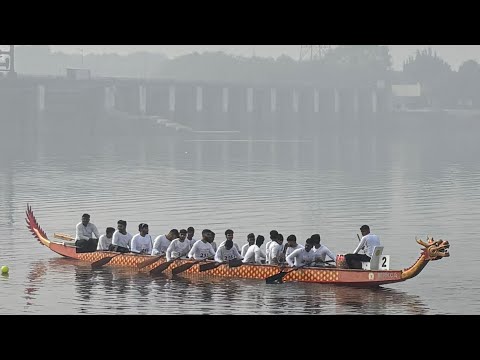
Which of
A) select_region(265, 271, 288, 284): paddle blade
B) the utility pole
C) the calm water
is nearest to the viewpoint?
the calm water

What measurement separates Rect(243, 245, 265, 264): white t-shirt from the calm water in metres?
0.82

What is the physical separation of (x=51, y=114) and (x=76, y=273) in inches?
5940

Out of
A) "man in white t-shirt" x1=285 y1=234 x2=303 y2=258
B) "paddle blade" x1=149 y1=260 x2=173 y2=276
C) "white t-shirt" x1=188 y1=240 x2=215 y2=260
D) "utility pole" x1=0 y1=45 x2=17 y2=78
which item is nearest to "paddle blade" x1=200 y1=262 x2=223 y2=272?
"white t-shirt" x1=188 y1=240 x2=215 y2=260

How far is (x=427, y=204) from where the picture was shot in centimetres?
7969

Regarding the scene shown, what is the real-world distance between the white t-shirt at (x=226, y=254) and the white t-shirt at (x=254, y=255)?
61 cm

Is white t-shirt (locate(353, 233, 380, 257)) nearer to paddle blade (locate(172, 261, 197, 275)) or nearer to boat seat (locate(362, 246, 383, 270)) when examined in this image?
boat seat (locate(362, 246, 383, 270))

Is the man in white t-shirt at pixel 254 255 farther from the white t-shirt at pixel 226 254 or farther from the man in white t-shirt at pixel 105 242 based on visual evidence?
the man in white t-shirt at pixel 105 242

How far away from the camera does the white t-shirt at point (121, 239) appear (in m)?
46.5

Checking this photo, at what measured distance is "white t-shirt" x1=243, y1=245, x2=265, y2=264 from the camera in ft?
140

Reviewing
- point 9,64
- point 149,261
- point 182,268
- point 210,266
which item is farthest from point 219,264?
point 9,64

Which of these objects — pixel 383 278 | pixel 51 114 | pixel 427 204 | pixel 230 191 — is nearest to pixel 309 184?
pixel 230 191

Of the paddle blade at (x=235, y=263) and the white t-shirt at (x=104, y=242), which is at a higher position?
the white t-shirt at (x=104, y=242)

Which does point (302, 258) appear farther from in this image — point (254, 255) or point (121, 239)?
point (121, 239)

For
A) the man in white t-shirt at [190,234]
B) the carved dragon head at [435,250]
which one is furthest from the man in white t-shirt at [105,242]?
the carved dragon head at [435,250]
